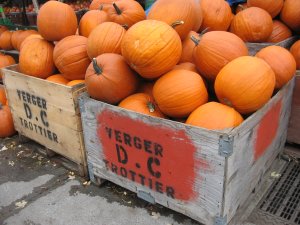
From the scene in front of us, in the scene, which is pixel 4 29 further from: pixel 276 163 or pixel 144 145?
pixel 276 163

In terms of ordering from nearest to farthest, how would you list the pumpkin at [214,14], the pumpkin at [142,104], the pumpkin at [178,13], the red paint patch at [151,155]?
the red paint patch at [151,155] → the pumpkin at [142,104] → the pumpkin at [178,13] → the pumpkin at [214,14]

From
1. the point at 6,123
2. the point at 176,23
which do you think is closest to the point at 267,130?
the point at 176,23

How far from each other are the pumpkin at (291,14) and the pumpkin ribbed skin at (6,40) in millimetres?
4219

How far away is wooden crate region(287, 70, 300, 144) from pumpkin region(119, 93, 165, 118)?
4.38 feet

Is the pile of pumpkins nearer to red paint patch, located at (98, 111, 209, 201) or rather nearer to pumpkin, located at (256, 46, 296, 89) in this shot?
pumpkin, located at (256, 46, 296, 89)

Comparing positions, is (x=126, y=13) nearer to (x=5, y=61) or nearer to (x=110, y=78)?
(x=110, y=78)

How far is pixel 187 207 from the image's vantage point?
82.0 inches

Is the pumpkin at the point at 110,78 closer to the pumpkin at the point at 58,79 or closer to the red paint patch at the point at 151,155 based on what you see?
the red paint patch at the point at 151,155

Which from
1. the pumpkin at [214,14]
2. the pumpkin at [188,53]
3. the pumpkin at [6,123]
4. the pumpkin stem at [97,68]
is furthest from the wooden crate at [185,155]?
the pumpkin at [6,123]

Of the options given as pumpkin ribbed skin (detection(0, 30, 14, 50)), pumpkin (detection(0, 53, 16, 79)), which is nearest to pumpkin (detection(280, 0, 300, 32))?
pumpkin (detection(0, 53, 16, 79))

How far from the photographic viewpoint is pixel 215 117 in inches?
72.1

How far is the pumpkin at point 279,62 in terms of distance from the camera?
2.20 meters

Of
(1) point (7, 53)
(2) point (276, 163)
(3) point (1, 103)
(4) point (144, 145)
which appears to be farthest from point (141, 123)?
(1) point (7, 53)

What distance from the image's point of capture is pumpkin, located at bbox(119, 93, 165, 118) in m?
2.14
